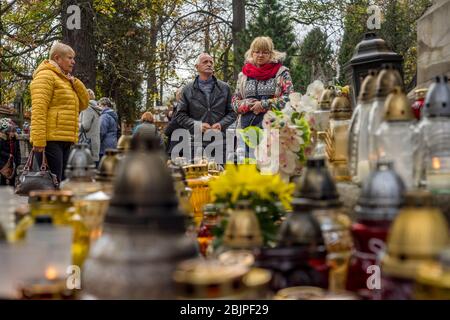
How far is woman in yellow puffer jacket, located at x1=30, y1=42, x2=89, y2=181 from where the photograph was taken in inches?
186

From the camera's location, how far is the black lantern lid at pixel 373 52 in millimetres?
2281

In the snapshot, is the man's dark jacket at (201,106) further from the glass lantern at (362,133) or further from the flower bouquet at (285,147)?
the glass lantern at (362,133)

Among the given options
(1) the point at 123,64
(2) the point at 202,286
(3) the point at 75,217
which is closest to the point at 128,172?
(2) the point at 202,286

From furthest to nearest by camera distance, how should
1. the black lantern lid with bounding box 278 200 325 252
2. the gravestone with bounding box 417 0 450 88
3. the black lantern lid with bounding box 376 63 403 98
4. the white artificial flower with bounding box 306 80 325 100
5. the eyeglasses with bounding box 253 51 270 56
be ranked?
1. the eyeglasses with bounding box 253 51 270 56
2. the gravestone with bounding box 417 0 450 88
3. the white artificial flower with bounding box 306 80 325 100
4. the black lantern lid with bounding box 376 63 403 98
5. the black lantern lid with bounding box 278 200 325 252

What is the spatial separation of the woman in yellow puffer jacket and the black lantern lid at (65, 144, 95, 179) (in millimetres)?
2960

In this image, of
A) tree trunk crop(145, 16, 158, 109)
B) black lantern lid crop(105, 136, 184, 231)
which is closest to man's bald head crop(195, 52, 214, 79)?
black lantern lid crop(105, 136, 184, 231)

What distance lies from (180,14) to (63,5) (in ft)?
19.7

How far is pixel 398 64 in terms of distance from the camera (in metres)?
2.29

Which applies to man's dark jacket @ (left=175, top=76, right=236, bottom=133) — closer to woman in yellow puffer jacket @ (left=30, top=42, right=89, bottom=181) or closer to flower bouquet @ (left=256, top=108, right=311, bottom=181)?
woman in yellow puffer jacket @ (left=30, top=42, right=89, bottom=181)

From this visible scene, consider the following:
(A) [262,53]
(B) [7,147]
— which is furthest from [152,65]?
(A) [262,53]

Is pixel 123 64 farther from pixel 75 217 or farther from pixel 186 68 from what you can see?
pixel 75 217

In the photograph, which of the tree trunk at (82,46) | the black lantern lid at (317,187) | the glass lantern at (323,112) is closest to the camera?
the black lantern lid at (317,187)

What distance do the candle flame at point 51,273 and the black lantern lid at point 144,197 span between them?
0.50 ft

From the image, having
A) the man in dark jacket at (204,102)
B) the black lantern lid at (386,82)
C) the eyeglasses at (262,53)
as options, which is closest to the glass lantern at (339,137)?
the black lantern lid at (386,82)
